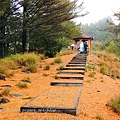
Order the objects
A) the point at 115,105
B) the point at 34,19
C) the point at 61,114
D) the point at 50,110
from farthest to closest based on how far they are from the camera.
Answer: the point at 34,19 < the point at 115,105 < the point at 50,110 < the point at 61,114

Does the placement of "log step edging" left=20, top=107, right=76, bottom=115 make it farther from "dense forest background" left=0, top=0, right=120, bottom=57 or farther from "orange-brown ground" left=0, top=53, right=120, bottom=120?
"dense forest background" left=0, top=0, right=120, bottom=57

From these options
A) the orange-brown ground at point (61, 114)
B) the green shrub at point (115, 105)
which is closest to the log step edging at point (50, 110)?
the orange-brown ground at point (61, 114)

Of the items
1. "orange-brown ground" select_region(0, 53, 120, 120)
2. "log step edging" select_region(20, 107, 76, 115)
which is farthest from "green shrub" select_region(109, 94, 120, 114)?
"log step edging" select_region(20, 107, 76, 115)

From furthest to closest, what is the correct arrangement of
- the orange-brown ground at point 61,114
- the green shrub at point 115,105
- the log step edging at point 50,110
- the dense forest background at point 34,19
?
1. the dense forest background at point 34,19
2. the green shrub at point 115,105
3. the log step edging at point 50,110
4. the orange-brown ground at point 61,114

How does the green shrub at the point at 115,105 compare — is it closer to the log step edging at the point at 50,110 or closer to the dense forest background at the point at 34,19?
the log step edging at the point at 50,110

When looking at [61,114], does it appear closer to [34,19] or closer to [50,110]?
[50,110]

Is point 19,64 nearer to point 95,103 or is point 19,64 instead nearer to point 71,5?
point 71,5

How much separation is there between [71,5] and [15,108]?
1225 cm

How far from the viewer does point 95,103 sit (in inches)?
239

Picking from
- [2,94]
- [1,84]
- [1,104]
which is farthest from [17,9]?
[1,104]

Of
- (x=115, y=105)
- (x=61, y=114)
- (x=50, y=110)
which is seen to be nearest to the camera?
(x=61, y=114)

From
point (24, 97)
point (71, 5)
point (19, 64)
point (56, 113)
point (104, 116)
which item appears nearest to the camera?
point (56, 113)

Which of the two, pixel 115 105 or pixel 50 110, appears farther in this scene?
pixel 115 105

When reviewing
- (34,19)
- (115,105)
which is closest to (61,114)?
(115,105)
